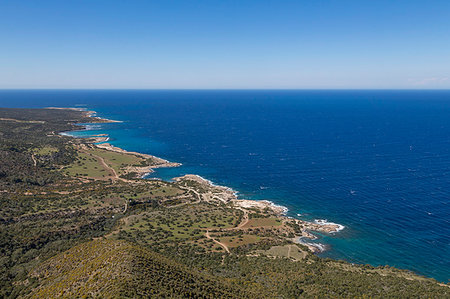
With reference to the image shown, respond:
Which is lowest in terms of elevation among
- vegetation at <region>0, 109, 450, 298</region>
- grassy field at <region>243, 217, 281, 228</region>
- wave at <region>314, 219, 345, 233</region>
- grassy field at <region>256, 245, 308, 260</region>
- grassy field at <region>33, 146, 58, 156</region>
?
wave at <region>314, 219, 345, 233</region>

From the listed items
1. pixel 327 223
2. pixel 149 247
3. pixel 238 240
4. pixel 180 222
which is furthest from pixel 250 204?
pixel 149 247

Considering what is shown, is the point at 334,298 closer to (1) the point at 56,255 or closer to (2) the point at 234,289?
(2) the point at 234,289

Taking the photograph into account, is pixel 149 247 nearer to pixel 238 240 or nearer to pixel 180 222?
pixel 180 222

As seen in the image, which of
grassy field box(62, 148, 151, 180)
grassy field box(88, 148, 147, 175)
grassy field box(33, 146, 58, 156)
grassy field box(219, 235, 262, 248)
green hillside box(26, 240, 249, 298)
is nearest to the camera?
green hillside box(26, 240, 249, 298)

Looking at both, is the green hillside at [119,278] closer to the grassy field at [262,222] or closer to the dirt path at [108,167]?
the grassy field at [262,222]

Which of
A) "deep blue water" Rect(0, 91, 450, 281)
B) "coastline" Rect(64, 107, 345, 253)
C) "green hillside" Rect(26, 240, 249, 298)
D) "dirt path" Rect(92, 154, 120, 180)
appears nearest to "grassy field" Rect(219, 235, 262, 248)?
"coastline" Rect(64, 107, 345, 253)

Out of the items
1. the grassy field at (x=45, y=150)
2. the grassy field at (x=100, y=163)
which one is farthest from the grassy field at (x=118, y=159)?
the grassy field at (x=45, y=150)

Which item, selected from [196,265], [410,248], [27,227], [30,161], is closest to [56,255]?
[27,227]

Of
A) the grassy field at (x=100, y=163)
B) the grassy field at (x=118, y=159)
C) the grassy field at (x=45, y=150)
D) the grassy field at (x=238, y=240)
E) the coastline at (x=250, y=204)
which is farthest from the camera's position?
the grassy field at (x=45, y=150)

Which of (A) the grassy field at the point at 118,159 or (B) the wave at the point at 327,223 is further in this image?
(A) the grassy field at the point at 118,159

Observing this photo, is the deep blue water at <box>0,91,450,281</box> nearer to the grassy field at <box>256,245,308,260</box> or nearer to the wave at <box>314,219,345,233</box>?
the wave at <box>314,219,345,233</box>
